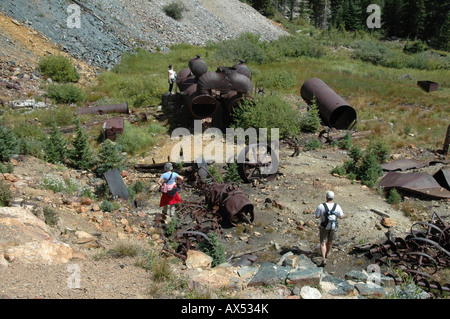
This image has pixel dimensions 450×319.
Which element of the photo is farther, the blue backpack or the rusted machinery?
the rusted machinery

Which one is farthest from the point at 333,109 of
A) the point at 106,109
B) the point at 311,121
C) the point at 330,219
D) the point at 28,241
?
the point at 28,241

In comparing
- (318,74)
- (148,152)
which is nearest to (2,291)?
(148,152)

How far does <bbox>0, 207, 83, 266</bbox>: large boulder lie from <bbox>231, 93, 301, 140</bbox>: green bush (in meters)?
7.00

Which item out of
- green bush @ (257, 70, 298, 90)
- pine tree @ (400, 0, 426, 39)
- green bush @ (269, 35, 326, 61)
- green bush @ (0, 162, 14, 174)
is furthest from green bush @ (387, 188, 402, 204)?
pine tree @ (400, 0, 426, 39)

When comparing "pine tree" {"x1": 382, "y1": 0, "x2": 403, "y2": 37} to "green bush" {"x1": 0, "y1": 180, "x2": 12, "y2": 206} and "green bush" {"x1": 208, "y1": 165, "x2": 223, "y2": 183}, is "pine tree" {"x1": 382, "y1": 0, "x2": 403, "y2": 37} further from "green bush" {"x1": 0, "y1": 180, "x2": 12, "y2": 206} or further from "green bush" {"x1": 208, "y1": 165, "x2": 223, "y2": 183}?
"green bush" {"x1": 0, "y1": 180, "x2": 12, "y2": 206}

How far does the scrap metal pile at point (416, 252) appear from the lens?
5719 millimetres

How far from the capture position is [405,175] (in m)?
8.77

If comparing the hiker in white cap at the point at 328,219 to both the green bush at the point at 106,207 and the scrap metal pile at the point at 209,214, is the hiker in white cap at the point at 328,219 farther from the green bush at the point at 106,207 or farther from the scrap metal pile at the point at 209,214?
the green bush at the point at 106,207

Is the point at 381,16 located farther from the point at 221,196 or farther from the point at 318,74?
the point at 221,196

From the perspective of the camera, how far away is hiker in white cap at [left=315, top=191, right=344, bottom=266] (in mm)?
5836

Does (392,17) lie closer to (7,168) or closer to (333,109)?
(333,109)

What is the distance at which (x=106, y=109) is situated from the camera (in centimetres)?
1343

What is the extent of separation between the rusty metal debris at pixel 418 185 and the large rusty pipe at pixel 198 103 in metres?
5.43
